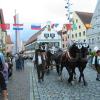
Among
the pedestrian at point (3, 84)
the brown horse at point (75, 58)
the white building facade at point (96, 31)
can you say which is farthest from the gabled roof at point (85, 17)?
the pedestrian at point (3, 84)

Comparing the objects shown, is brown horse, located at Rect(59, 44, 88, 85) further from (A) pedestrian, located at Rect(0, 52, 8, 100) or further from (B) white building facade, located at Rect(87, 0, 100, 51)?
(B) white building facade, located at Rect(87, 0, 100, 51)

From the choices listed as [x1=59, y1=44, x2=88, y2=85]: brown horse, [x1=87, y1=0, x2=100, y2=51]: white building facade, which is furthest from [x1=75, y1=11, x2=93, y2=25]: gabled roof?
[x1=59, y1=44, x2=88, y2=85]: brown horse

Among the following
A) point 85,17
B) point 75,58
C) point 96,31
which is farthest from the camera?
point 85,17

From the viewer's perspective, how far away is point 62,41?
107 metres

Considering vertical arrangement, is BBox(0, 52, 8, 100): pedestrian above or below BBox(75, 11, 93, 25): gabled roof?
below

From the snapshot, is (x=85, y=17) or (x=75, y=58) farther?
(x=85, y=17)

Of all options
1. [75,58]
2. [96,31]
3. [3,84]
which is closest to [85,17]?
[96,31]

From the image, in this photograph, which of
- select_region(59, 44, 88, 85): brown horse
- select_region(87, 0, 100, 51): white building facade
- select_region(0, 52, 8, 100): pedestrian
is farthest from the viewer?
select_region(87, 0, 100, 51): white building facade

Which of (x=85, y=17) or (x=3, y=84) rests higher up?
(x=85, y=17)

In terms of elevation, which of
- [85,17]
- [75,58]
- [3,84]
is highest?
[85,17]

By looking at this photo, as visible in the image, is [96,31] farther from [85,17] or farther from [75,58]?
[75,58]

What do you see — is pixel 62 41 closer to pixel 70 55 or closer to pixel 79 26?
pixel 79 26

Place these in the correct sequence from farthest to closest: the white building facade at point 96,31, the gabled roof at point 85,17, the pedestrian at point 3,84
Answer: the gabled roof at point 85,17
the white building facade at point 96,31
the pedestrian at point 3,84

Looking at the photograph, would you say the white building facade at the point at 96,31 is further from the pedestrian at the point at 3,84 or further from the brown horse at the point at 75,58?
the pedestrian at the point at 3,84
